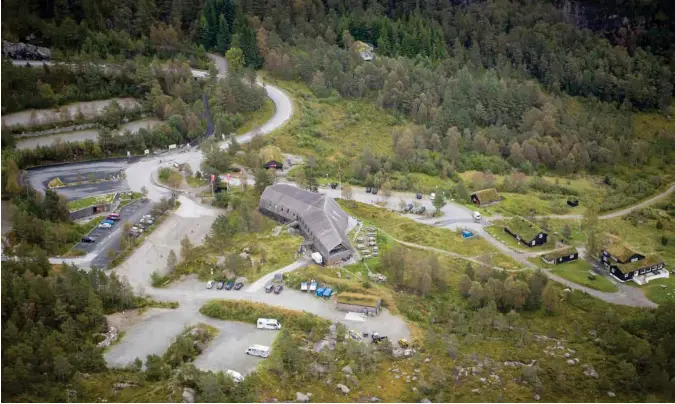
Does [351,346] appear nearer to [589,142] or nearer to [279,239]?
[279,239]

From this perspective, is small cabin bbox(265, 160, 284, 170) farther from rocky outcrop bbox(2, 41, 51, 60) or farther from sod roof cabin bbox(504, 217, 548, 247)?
rocky outcrop bbox(2, 41, 51, 60)

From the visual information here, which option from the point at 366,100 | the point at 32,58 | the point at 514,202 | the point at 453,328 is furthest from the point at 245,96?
the point at 453,328

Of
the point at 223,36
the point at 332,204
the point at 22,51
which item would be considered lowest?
the point at 332,204

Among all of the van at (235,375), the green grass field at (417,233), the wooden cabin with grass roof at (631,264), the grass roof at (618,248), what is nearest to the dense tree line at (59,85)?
the green grass field at (417,233)

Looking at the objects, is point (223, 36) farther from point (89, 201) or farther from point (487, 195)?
point (487, 195)

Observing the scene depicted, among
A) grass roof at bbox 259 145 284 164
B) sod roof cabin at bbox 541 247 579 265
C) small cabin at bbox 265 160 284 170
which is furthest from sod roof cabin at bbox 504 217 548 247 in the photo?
grass roof at bbox 259 145 284 164

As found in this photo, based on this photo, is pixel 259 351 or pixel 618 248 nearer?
pixel 259 351

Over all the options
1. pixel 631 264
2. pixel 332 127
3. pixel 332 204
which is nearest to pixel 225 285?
pixel 332 204
